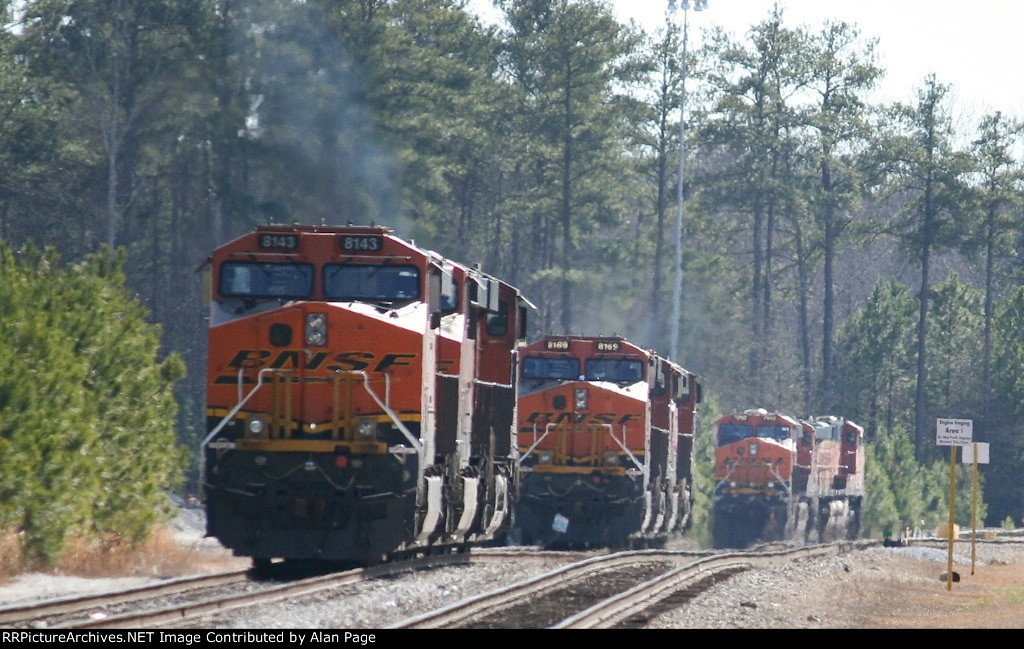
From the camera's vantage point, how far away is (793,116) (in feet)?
242

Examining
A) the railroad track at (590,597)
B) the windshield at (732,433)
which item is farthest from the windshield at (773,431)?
the railroad track at (590,597)

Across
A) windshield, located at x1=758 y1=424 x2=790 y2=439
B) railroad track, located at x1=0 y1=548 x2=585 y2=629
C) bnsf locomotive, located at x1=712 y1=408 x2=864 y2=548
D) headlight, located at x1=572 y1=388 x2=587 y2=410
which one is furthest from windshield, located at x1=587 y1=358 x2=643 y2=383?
windshield, located at x1=758 y1=424 x2=790 y2=439

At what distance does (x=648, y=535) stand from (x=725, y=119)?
144 feet

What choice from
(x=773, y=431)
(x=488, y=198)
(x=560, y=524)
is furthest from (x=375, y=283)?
(x=488, y=198)

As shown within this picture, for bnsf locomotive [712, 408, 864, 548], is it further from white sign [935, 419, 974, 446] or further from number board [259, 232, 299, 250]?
number board [259, 232, 299, 250]

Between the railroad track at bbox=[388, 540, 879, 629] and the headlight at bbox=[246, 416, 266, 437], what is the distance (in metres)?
3.19

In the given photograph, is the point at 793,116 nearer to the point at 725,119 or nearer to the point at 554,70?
Result: the point at 725,119

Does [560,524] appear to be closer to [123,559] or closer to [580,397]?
[580,397]

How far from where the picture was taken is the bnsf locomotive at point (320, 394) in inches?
656

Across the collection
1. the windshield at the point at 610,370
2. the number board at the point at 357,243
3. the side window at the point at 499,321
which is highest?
the number board at the point at 357,243

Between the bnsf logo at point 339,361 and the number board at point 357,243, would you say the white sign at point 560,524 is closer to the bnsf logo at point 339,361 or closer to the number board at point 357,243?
the number board at point 357,243

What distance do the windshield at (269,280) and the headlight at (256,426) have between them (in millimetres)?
1475

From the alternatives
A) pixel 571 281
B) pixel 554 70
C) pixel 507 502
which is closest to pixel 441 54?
pixel 554 70

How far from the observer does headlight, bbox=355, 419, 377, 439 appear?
16656mm
